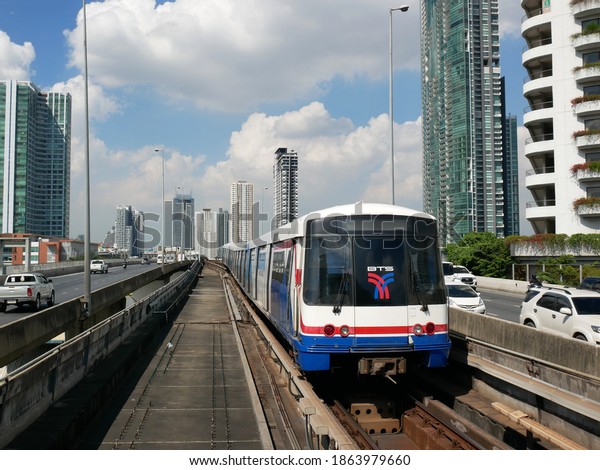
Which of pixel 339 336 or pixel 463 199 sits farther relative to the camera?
pixel 463 199

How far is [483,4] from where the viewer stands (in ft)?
448

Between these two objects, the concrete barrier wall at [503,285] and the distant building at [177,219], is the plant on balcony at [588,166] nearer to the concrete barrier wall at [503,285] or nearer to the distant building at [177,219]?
the concrete barrier wall at [503,285]

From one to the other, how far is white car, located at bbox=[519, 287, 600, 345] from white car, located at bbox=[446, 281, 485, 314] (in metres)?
4.53

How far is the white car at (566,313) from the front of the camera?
1262cm

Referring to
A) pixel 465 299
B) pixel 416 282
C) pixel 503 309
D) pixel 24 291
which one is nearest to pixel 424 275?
pixel 416 282

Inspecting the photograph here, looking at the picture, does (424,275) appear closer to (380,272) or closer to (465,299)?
(380,272)

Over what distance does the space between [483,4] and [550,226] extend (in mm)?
105217

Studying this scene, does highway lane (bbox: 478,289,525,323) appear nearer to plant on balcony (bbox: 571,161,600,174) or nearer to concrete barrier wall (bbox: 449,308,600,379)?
concrete barrier wall (bbox: 449,308,600,379)

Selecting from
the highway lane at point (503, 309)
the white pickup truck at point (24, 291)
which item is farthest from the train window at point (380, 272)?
the white pickup truck at point (24, 291)

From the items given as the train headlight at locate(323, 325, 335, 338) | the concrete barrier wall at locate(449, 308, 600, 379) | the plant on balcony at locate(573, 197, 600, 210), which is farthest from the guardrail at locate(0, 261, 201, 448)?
the plant on balcony at locate(573, 197, 600, 210)

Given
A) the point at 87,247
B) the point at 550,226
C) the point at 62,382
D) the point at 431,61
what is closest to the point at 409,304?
Result: the point at 62,382

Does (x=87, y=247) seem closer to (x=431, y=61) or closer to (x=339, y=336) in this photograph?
(x=339, y=336)

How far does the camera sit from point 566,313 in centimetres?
1263

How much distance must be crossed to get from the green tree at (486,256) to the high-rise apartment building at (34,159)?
102248 mm
